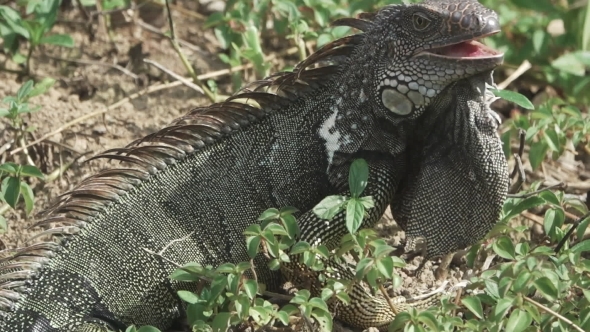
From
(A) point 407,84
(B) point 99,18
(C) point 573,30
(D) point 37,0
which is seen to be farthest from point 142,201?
(C) point 573,30

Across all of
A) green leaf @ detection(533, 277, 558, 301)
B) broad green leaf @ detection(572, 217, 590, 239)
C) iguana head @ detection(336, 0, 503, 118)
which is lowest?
broad green leaf @ detection(572, 217, 590, 239)

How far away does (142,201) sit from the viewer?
4.74 meters

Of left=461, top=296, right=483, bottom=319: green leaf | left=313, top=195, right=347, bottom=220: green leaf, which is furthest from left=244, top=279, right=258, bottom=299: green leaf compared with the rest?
left=461, top=296, right=483, bottom=319: green leaf

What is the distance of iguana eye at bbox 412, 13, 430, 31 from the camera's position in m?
4.53

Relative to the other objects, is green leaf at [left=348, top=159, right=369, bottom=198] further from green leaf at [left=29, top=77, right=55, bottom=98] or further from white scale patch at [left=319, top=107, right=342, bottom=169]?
green leaf at [left=29, top=77, right=55, bottom=98]

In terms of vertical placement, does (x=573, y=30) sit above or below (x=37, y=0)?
below

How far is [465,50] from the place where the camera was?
4512 mm

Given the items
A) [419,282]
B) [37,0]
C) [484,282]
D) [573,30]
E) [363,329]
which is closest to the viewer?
[484,282]

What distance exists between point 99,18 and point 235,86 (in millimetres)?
1394

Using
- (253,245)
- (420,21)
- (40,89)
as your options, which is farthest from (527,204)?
(40,89)

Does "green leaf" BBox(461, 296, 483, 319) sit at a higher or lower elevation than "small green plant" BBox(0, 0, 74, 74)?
lower

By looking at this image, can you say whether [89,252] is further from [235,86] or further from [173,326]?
[235,86]

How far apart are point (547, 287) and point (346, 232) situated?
42.7 inches

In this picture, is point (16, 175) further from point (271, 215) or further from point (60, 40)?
point (271, 215)
